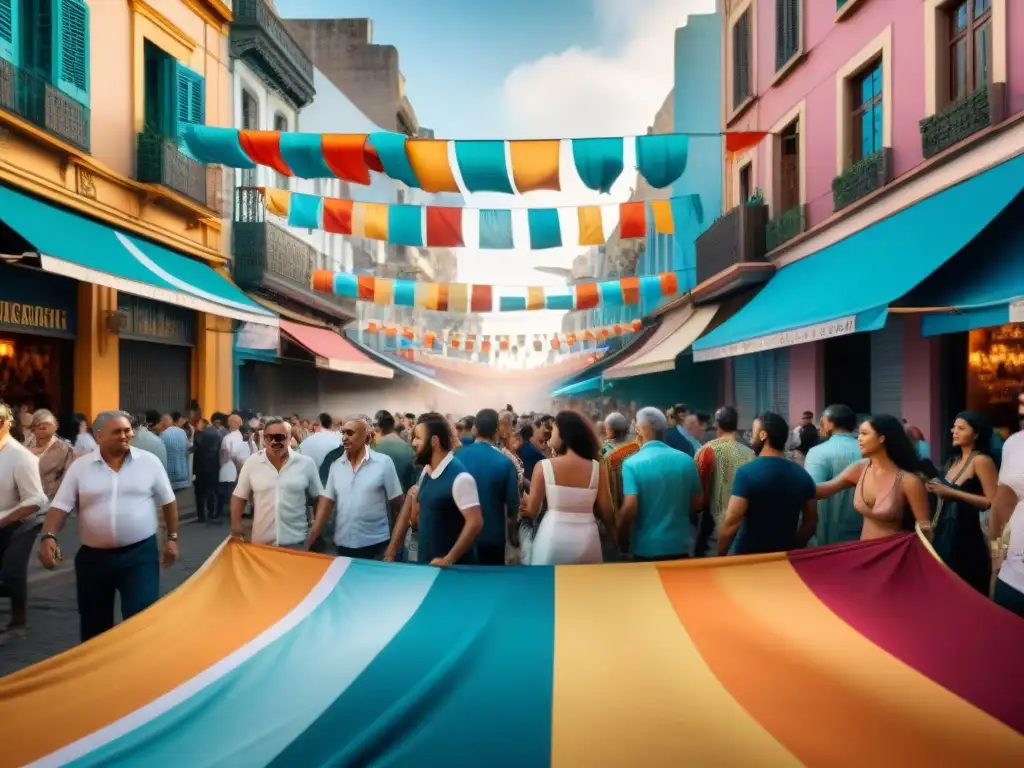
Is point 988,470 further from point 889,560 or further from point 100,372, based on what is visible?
point 100,372

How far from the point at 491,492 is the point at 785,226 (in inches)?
485

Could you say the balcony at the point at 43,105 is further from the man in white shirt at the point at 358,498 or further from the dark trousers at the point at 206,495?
the man in white shirt at the point at 358,498

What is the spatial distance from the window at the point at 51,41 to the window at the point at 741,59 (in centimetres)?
1309

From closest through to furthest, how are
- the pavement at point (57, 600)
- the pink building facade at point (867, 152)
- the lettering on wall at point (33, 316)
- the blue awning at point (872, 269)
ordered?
the pavement at point (57, 600) < the blue awning at point (872, 269) < the pink building facade at point (867, 152) < the lettering on wall at point (33, 316)

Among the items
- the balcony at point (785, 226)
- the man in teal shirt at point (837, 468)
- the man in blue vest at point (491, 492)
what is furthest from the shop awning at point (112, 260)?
the balcony at point (785, 226)

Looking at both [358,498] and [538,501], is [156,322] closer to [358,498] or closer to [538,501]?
[358,498]

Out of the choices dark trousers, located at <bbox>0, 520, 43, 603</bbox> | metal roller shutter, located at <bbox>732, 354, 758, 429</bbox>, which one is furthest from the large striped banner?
metal roller shutter, located at <bbox>732, 354, 758, 429</bbox>

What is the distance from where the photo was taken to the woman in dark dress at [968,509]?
543 centimetres

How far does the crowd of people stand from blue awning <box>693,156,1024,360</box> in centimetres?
298

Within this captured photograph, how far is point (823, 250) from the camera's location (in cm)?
1466

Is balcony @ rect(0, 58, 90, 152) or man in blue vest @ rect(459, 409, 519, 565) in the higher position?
balcony @ rect(0, 58, 90, 152)

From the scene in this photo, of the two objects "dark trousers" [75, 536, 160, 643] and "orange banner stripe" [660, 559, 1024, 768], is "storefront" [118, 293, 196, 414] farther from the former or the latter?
"orange banner stripe" [660, 559, 1024, 768]

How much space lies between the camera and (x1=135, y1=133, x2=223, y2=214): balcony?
48.8ft

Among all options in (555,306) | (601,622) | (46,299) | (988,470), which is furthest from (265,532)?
(555,306)
